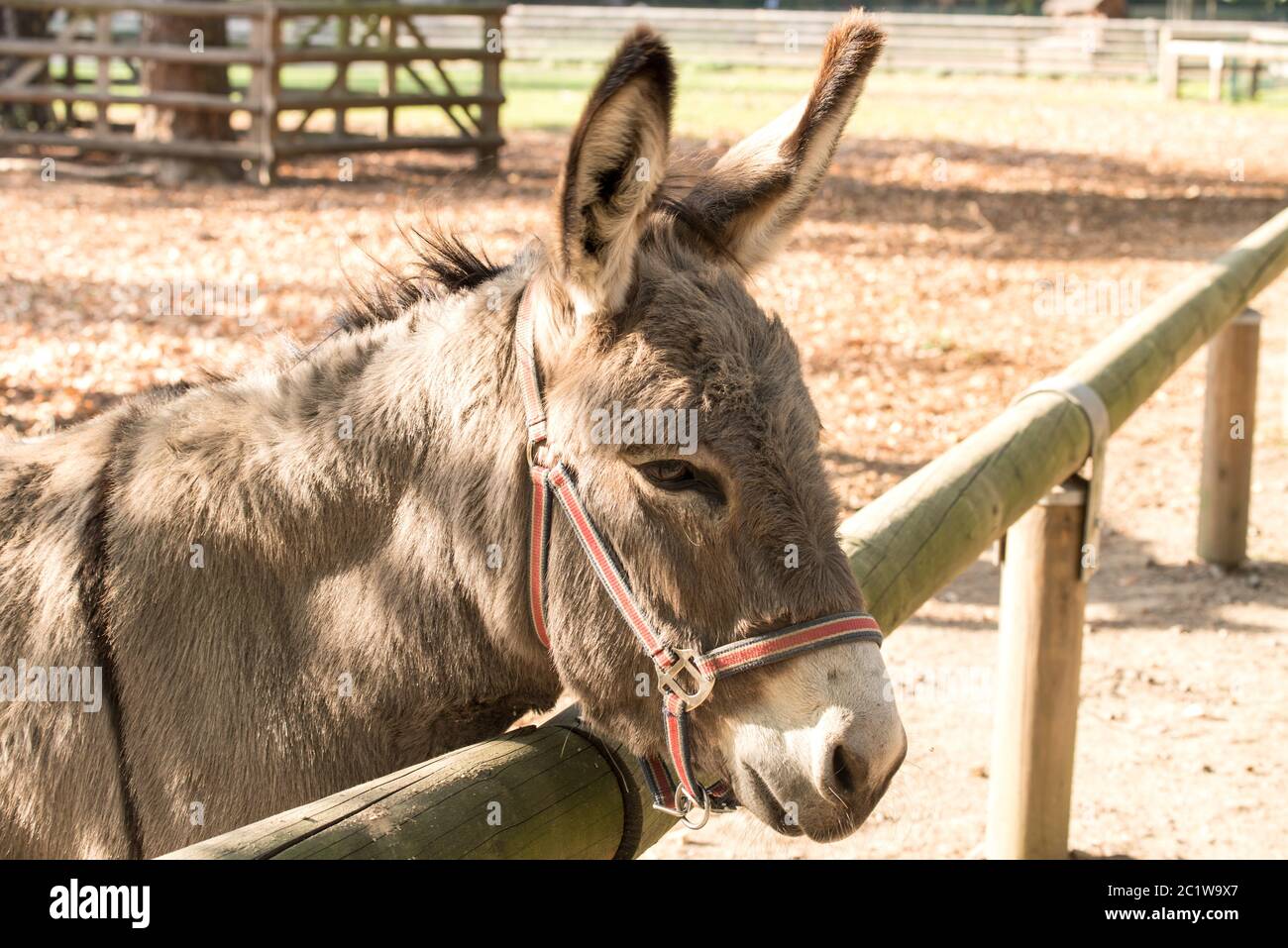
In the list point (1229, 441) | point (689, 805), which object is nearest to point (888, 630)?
point (689, 805)

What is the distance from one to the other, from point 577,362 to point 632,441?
7.5 inches

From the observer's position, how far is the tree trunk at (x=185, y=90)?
621 inches

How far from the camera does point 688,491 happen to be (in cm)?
214

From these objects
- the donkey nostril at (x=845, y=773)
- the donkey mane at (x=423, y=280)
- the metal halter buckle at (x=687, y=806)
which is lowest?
the metal halter buckle at (x=687, y=806)

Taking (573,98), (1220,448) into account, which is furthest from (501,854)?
(573,98)

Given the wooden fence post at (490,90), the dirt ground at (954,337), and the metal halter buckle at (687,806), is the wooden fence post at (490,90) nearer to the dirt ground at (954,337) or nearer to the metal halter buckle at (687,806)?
the dirt ground at (954,337)

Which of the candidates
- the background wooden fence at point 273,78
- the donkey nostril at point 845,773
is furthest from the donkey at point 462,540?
the background wooden fence at point 273,78

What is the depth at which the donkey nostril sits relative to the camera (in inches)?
78.9

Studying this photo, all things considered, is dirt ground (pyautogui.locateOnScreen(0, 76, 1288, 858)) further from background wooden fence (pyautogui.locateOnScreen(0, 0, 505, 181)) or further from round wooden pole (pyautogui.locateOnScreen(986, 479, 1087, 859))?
background wooden fence (pyautogui.locateOnScreen(0, 0, 505, 181))

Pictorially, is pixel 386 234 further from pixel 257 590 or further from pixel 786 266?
pixel 257 590

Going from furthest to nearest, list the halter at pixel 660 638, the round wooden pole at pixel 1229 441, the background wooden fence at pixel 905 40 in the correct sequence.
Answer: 1. the background wooden fence at pixel 905 40
2. the round wooden pole at pixel 1229 441
3. the halter at pixel 660 638

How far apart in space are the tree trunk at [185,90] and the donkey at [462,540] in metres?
14.3

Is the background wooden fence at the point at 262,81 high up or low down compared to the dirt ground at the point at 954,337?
up

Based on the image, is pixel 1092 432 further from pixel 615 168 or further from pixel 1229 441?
pixel 1229 441
